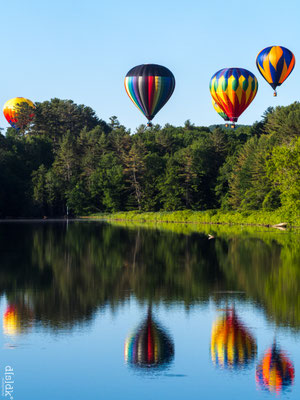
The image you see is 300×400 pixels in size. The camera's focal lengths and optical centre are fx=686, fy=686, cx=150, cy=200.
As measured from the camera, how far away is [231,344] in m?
18.4

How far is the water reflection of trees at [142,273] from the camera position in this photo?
24.9 m

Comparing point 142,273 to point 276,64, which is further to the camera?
point 276,64

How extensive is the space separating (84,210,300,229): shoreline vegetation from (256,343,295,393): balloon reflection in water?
169 feet

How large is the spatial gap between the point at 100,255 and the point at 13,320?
21.6 metres

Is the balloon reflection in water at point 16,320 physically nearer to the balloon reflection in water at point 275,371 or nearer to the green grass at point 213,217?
the balloon reflection in water at point 275,371

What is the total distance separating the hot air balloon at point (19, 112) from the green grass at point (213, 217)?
37.5 metres

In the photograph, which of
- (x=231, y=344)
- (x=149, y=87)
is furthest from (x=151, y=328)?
(x=149, y=87)

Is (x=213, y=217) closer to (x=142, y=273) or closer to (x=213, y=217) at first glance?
(x=213, y=217)

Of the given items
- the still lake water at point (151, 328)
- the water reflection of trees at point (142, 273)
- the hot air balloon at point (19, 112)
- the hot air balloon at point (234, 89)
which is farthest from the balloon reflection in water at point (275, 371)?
the hot air balloon at point (19, 112)

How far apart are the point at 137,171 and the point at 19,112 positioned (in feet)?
134

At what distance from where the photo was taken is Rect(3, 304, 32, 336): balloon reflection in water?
19828mm

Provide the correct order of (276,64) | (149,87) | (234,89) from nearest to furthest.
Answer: (149,87) < (234,89) < (276,64)

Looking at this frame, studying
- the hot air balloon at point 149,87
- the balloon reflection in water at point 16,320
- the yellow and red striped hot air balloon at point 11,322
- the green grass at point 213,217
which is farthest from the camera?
the green grass at point 213,217

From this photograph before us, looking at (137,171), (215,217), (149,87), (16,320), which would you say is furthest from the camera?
(137,171)
